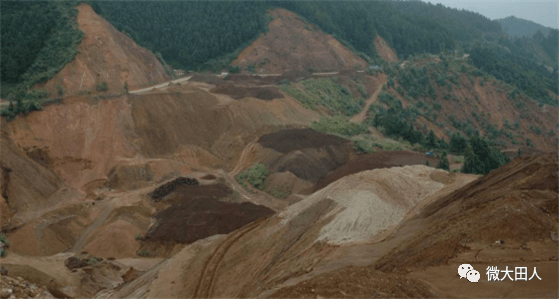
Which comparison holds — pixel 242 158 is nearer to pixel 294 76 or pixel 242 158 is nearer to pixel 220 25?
pixel 294 76

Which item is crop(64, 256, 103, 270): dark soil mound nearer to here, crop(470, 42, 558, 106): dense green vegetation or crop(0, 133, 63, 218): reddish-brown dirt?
crop(0, 133, 63, 218): reddish-brown dirt

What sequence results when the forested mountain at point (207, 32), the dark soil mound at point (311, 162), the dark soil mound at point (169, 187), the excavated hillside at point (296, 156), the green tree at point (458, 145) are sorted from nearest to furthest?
the dark soil mound at point (169, 187) < the excavated hillside at point (296, 156) < the dark soil mound at point (311, 162) < the green tree at point (458, 145) < the forested mountain at point (207, 32)

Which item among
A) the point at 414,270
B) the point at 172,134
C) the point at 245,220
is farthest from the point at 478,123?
the point at 414,270

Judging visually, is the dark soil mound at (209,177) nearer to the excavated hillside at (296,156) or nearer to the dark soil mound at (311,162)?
the excavated hillside at (296,156)

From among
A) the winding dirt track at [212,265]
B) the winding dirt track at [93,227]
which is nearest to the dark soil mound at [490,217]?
the winding dirt track at [212,265]

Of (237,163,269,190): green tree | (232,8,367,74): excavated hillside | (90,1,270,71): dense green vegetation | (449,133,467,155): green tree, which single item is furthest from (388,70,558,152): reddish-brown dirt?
(237,163,269,190): green tree
